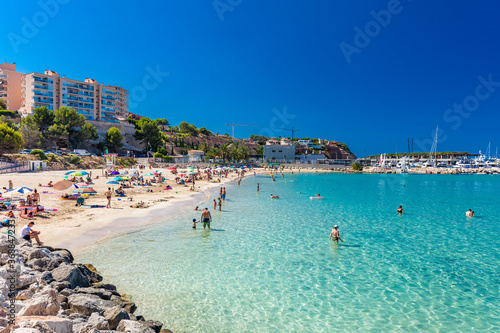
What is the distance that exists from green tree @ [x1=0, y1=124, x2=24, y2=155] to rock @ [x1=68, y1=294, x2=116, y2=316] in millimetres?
Answer: 47080

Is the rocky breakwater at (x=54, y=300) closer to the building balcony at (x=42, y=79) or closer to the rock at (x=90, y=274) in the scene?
the rock at (x=90, y=274)

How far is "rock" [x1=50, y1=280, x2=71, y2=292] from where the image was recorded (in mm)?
7800

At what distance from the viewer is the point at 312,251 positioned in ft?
47.8

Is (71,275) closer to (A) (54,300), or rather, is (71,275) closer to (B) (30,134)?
(A) (54,300)

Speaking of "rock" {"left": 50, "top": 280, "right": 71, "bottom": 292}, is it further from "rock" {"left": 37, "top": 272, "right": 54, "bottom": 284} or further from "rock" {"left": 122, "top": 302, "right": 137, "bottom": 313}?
"rock" {"left": 122, "top": 302, "right": 137, "bottom": 313}

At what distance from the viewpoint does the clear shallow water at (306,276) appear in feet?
28.5

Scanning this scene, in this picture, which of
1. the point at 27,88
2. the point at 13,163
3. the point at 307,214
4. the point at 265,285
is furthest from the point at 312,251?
the point at 27,88

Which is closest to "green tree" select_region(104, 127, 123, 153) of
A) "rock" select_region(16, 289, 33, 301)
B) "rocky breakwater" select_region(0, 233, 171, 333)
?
"rocky breakwater" select_region(0, 233, 171, 333)

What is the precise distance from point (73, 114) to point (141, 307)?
7286 centimetres

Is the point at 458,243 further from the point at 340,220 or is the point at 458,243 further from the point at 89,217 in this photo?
the point at 89,217

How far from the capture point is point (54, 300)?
6.25 m

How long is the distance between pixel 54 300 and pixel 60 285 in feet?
6.47

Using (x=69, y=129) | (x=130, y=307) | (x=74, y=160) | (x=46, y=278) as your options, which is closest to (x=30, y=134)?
(x=69, y=129)

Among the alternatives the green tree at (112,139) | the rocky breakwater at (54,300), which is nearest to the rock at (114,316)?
the rocky breakwater at (54,300)
